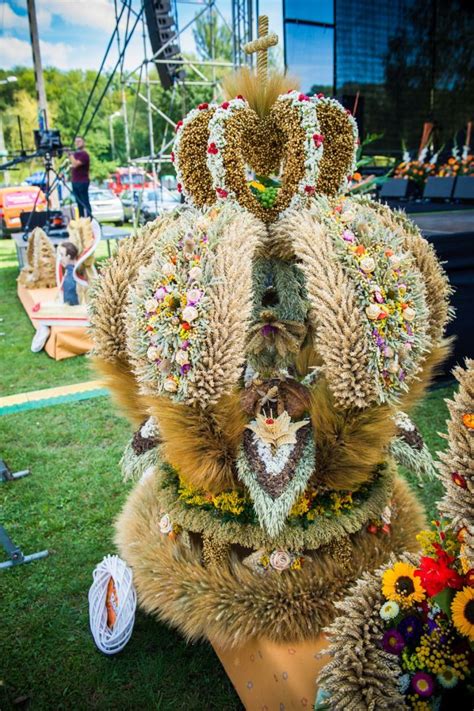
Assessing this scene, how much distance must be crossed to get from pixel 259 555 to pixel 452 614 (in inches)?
27.9

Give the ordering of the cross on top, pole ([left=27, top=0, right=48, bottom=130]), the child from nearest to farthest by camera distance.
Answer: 1. the cross on top
2. the child
3. pole ([left=27, top=0, right=48, bottom=130])

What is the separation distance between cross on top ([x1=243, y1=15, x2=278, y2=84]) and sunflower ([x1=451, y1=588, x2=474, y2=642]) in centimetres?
157

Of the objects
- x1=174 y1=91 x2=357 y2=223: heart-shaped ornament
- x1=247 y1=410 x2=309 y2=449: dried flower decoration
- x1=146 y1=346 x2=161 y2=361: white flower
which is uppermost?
x1=174 y1=91 x2=357 y2=223: heart-shaped ornament

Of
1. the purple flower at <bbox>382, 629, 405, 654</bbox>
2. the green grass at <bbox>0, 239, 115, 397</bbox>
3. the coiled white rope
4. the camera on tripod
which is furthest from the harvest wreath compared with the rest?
the camera on tripod

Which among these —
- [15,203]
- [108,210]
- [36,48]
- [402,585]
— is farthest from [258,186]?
[108,210]

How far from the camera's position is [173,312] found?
149cm

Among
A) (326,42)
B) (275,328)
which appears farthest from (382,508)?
(326,42)

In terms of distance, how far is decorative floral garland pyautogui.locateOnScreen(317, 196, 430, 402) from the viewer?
1425 mm

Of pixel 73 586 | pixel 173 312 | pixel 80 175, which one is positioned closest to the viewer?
pixel 173 312

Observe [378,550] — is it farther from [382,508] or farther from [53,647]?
[53,647]

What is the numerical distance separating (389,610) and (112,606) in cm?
117

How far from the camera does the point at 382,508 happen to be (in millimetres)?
1747

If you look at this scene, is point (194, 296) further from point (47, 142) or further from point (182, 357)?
point (47, 142)

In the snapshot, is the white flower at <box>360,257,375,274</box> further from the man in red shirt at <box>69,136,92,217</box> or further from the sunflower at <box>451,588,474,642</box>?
the man in red shirt at <box>69,136,92,217</box>
